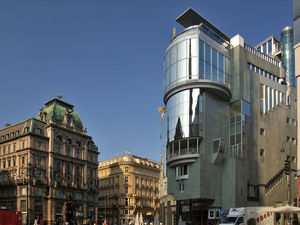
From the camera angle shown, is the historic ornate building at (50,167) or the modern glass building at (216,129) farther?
the historic ornate building at (50,167)

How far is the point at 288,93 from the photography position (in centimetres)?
6838

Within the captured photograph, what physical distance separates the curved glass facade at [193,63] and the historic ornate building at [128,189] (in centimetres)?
6872

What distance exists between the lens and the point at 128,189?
122062 millimetres

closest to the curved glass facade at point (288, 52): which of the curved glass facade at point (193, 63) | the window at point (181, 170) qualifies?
the curved glass facade at point (193, 63)

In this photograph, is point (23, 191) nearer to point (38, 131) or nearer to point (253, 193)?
point (38, 131)

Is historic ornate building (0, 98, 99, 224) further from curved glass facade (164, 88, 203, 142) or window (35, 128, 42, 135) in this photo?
curved glass facade (164, 88, 203, 142)

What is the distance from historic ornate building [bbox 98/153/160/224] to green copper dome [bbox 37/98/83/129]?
85.7 ft

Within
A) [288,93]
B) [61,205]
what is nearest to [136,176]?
[61,205]

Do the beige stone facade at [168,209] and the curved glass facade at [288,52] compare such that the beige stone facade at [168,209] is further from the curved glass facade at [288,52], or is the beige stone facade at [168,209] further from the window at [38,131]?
the window at [38,131]

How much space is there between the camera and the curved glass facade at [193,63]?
55406 mm

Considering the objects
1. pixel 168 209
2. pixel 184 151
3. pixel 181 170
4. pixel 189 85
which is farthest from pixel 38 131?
pixel 189 85

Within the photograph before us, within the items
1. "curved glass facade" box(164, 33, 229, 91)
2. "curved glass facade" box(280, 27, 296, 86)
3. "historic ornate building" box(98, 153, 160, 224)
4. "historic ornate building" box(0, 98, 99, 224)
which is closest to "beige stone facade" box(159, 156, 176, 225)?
"curved glass facade" box(164, 33, 229, 91)

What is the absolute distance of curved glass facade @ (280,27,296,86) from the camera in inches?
3150

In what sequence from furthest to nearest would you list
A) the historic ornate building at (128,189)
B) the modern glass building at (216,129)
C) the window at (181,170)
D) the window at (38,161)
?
1. the historic ornate building at (128,189)
2. the window at (38,161)
3. the window at (181,170)
4. the modern glass building at (216,129)
